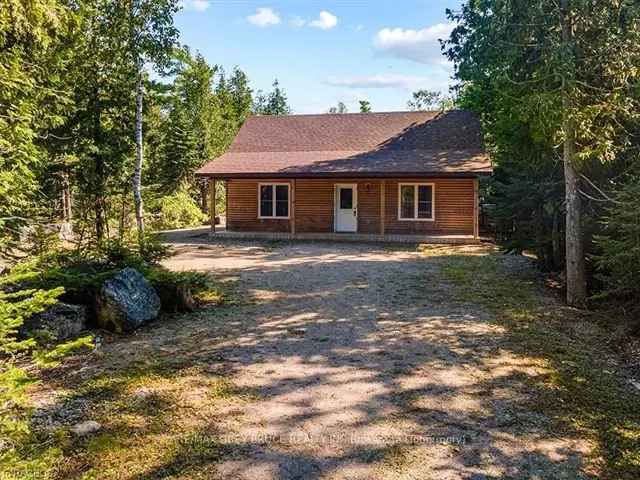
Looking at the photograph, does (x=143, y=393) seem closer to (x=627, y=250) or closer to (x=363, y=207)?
(x=627, y=250)

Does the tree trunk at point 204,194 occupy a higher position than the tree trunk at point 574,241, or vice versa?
the tree trunk at point 204,194

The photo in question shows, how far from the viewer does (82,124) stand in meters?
15.1

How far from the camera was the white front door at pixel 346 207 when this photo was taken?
66.0 feet

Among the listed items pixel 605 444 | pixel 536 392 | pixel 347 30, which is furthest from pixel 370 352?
pixel 347 30

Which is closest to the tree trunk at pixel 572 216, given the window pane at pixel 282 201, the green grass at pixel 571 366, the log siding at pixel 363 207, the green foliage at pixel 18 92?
the green grass at pixel 571 366

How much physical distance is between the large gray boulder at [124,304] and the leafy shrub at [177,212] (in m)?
18.9

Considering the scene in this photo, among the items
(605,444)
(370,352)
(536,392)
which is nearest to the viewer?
(605,444)

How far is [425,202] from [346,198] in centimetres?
316

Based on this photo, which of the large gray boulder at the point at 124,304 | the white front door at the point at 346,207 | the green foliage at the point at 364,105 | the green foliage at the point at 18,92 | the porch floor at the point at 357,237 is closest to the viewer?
the green foliage at the point at 18,92

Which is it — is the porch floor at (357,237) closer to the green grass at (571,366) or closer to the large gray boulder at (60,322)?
the green grass at (571,366)

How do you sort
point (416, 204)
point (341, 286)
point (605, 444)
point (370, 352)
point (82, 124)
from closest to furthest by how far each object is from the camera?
point (605, 444), point (370, 352), point (341, 286), point (82, 124), point (416, 204)

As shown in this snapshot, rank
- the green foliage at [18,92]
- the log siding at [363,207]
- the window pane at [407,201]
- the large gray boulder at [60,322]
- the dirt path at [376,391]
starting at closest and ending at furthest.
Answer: the dirt path at [376,391], the green foliage at [18,92], the large gray boulder at [60,322], the log siding at [363,207], the window pane at [407,201]

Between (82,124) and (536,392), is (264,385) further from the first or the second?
(82,124)

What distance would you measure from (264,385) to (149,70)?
14124mm
